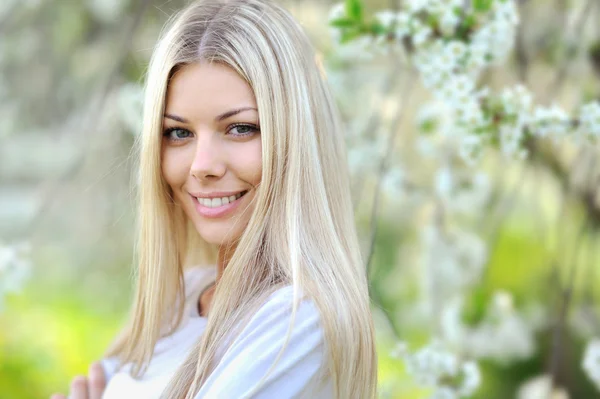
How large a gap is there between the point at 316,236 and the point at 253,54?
30 centimetres

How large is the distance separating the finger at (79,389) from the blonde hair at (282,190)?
1.28ft

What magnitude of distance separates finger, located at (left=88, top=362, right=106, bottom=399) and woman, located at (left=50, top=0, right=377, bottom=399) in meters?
0.13

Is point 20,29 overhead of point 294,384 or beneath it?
overhead

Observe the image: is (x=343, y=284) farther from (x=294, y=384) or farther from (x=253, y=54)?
(x=253, y=54)

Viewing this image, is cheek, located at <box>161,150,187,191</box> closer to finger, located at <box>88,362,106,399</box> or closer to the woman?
the woman

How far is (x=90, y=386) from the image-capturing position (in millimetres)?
1553

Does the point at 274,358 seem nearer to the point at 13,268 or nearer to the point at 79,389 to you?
the point at 79,389

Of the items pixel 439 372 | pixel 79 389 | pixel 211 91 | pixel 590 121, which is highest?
pixel 590 121

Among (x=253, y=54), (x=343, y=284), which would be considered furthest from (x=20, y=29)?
(x=343, y=284)

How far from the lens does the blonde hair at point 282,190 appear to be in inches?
46.9

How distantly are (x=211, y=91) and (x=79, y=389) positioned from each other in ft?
2.17

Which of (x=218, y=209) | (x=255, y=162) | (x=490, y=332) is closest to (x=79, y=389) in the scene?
(x=218, y=209)

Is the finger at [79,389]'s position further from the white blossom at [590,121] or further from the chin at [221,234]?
the white blossom at [590,121]

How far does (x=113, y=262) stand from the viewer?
3.27m
